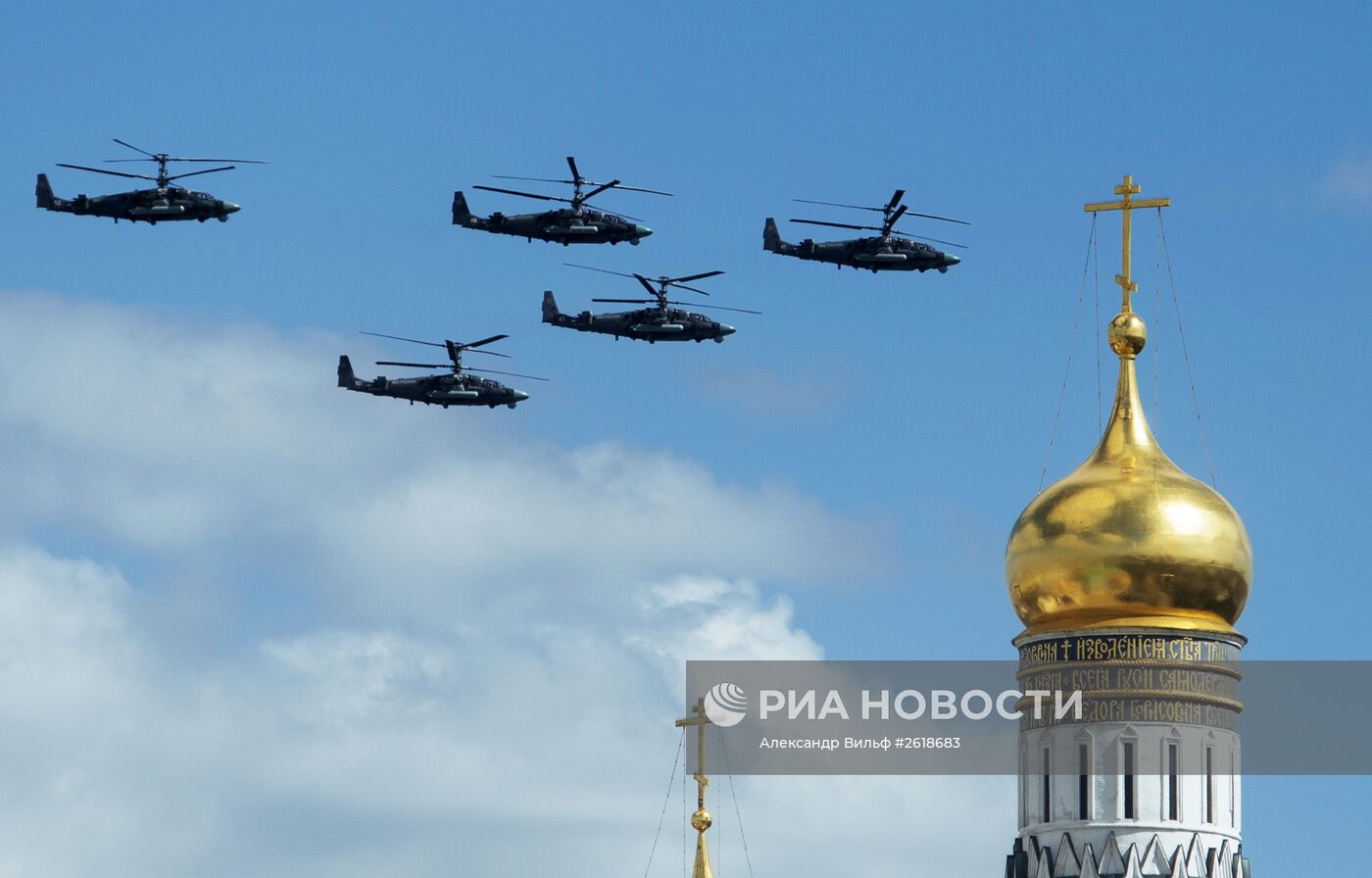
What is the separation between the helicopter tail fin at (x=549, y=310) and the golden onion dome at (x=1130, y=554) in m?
18.9

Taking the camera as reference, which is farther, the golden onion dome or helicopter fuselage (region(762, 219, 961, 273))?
helicopter fuselage (region(762, 219, 961, 273))

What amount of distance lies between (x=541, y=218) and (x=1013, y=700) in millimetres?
19391

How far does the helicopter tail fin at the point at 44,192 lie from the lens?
83.8 meters

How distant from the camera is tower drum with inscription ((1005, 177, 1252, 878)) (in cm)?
6475

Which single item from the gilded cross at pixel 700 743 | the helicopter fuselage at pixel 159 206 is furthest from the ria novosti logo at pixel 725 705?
the helicopter fuselage at pixel 159 206

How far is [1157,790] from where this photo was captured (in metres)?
64.8

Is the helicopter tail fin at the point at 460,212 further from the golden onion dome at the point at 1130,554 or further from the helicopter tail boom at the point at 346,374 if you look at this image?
the golden onion dome at the point at 1130,554

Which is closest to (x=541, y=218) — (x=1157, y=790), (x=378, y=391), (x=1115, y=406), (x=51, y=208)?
(x=378, y=391)

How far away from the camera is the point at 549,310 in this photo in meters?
84.2

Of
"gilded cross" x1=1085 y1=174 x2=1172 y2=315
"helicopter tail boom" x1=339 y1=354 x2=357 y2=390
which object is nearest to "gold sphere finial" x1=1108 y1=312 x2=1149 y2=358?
"gilded cross" x1=1085 y1=174 x2=1172 y2=315

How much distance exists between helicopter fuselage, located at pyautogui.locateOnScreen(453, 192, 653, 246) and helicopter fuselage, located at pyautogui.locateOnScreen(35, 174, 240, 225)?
543 centimetres

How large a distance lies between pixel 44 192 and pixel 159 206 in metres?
3.49

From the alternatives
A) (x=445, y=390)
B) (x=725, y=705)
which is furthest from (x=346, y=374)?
(x=725, y=705)

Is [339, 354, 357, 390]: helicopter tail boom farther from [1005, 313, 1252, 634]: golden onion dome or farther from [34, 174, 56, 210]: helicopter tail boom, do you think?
[1005, 313, 1252, 634]: golden onion dome
